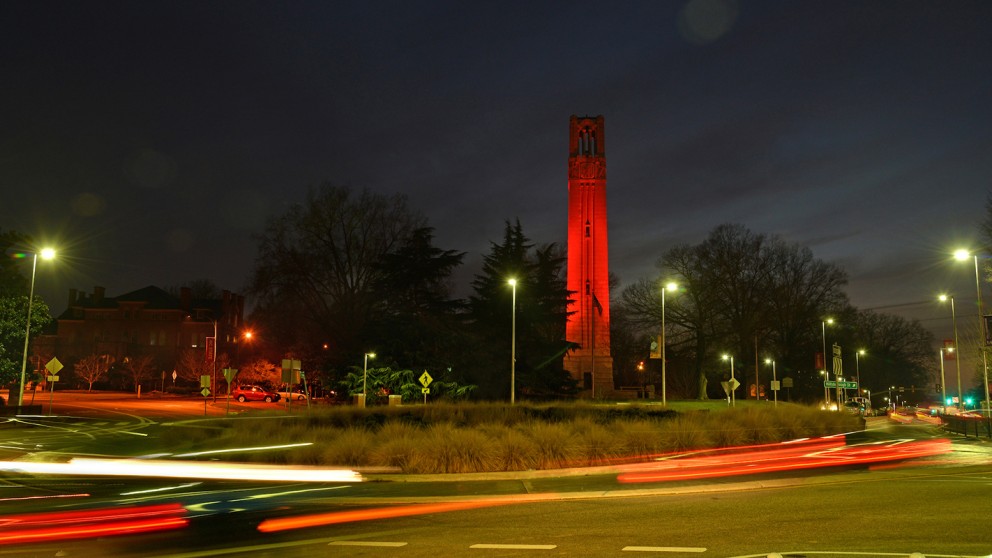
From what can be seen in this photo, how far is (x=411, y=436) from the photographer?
20234mm

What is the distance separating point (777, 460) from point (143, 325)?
93.4 meters

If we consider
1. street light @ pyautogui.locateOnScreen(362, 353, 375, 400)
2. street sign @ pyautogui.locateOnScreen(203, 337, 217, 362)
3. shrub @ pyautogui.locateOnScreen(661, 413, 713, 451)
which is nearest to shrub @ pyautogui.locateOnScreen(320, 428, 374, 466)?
shrub @ pyautogui.locateOnScreen(661, 413, 713, 451)

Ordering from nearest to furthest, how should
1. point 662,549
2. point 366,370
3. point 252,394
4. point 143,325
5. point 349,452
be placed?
point 662,549, point 349,452, point 366,370, point 252,394, point 143,325

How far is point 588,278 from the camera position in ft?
232

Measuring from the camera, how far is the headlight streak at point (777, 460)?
16.3 metres

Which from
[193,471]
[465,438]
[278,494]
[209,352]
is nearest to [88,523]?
[278,494]

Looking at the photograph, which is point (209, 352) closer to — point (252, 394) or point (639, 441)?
point (252, 394)

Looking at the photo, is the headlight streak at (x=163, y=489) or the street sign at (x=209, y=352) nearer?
the headlight streak at (x=163, y=489)

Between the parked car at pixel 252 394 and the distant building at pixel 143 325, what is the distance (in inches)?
1069

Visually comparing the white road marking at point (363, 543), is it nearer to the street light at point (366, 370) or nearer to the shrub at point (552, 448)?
the shrub at point (552, 448)

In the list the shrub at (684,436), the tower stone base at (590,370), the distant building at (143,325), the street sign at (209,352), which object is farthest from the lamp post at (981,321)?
the distant building at (143,325)

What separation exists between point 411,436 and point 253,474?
4.87 metres

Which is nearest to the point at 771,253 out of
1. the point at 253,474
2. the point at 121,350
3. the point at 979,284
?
the point at 979,284

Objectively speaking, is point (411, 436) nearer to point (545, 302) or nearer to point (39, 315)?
point (39, 315)
